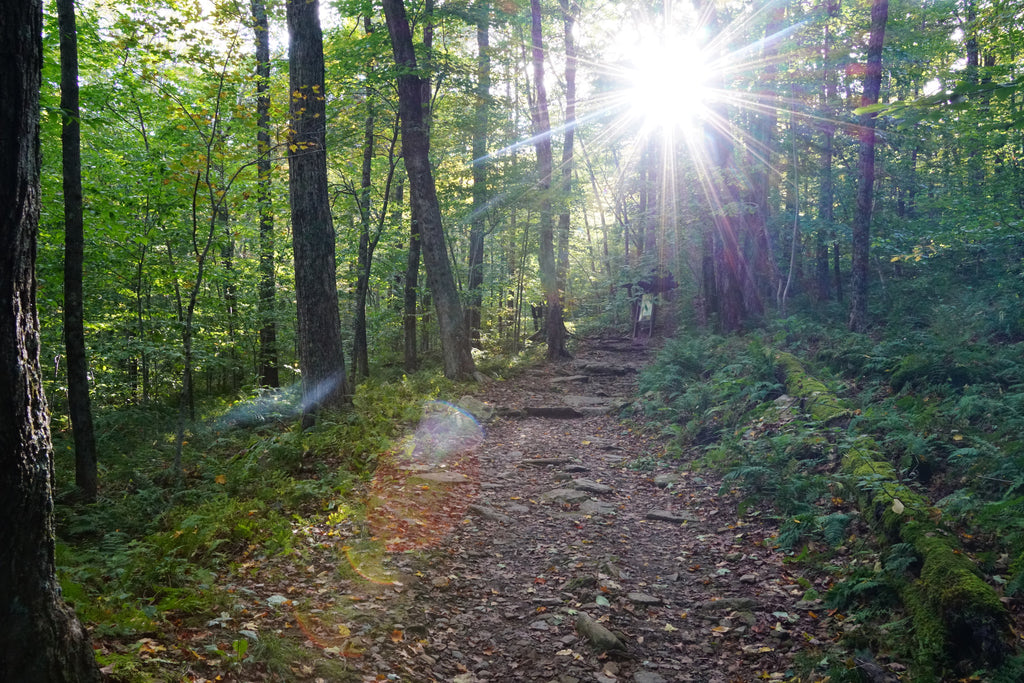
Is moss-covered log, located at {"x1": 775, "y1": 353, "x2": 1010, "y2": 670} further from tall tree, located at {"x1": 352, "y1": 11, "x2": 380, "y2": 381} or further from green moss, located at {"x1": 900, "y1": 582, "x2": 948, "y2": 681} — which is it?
tall tree, located at {"x1": 352, "y1": 11, "x2": 380, "y2": 381}

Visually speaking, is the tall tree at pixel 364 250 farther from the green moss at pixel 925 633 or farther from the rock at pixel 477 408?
the green moss at pixel 925 633

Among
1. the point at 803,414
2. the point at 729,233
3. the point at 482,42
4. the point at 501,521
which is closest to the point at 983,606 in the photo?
the point at 501,521

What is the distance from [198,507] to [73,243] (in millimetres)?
3427

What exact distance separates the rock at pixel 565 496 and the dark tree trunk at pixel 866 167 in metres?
10.6

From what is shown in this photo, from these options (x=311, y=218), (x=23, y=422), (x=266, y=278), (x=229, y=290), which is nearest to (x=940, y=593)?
(x=23, y=422)

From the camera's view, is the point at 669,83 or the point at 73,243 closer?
the point at 73,243

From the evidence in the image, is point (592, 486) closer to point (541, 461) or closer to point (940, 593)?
point (541, 461)

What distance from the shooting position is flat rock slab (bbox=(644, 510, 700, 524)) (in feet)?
21.8

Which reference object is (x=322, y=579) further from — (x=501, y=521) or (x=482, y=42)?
(x=482, y=42)

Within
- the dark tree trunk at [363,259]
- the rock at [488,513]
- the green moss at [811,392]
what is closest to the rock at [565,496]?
the rock at [488,513]

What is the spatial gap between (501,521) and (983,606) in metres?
4.30

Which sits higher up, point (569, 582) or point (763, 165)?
point (763, 165)

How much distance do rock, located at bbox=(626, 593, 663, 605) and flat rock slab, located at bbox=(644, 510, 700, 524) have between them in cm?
179

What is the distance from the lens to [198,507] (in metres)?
6.11
